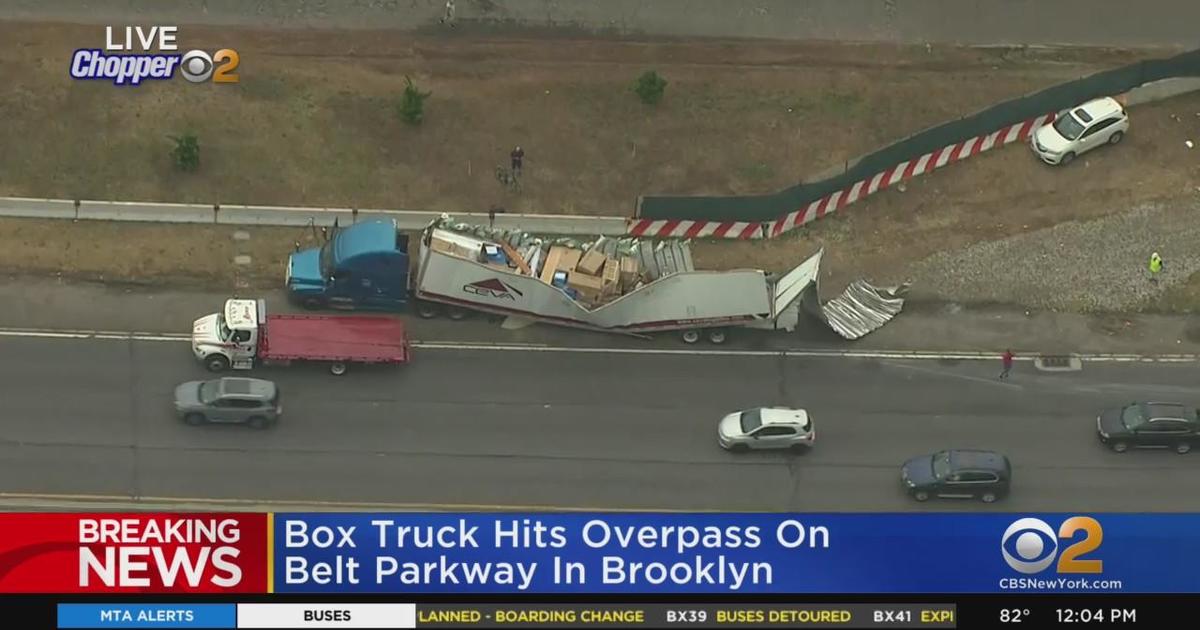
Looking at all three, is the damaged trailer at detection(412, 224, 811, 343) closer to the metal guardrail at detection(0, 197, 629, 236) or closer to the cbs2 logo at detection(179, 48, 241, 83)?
the metal guardrail at detection(0, 197, 629, 236)

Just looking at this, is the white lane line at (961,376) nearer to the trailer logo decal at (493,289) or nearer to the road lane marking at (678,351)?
the road lane marking at (678,351)

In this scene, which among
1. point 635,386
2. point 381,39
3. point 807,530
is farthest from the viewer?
point 381,39

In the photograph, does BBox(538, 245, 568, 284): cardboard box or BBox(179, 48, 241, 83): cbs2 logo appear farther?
BBox(179, 48, 241, 83): cbs2 logo

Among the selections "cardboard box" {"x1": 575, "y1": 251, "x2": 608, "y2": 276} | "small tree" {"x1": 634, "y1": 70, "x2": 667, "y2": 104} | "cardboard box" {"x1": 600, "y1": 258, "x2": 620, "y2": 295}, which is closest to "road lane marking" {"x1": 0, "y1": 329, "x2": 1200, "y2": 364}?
"cardboard box" {"x1": 600, "y1": 258, "x2": 620, "y2": 295}

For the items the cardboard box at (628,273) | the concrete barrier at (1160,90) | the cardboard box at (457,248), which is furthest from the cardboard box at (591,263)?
the concrete barrier at (1160,90)

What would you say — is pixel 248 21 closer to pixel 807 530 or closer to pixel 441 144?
pixel 441 144

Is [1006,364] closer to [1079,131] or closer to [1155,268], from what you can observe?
[1155,268]

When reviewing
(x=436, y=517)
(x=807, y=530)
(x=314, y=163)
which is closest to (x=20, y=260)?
(x=314, y=163)
